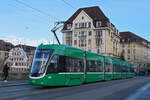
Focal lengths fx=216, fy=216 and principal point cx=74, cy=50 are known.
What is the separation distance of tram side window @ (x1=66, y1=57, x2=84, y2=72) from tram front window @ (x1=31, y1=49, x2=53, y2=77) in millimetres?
2246

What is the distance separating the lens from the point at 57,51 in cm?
1655

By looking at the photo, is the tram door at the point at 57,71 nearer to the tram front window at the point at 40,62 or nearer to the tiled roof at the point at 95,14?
the tram front window at the point at 40,62

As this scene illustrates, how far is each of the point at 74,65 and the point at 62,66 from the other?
7.01ft

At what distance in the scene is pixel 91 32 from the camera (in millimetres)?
68750

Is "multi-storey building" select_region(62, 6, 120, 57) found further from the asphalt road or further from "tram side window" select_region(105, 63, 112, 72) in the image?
the asphalt road

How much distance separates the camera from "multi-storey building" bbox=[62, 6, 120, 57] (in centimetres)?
6819

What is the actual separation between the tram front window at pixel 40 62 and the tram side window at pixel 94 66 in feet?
21.9

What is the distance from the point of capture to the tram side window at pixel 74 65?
1773 cm

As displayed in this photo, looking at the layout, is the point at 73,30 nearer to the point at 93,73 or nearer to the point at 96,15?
the point at 96,15

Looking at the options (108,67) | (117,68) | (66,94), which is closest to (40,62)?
(66,94)

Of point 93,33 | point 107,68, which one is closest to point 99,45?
point 93,33

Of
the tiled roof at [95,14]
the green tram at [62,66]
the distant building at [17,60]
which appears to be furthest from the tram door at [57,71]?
the distant building at [17,60]

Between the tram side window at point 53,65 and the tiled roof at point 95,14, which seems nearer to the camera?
the tram side window at point 53,65

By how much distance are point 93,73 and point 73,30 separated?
49.2 m
